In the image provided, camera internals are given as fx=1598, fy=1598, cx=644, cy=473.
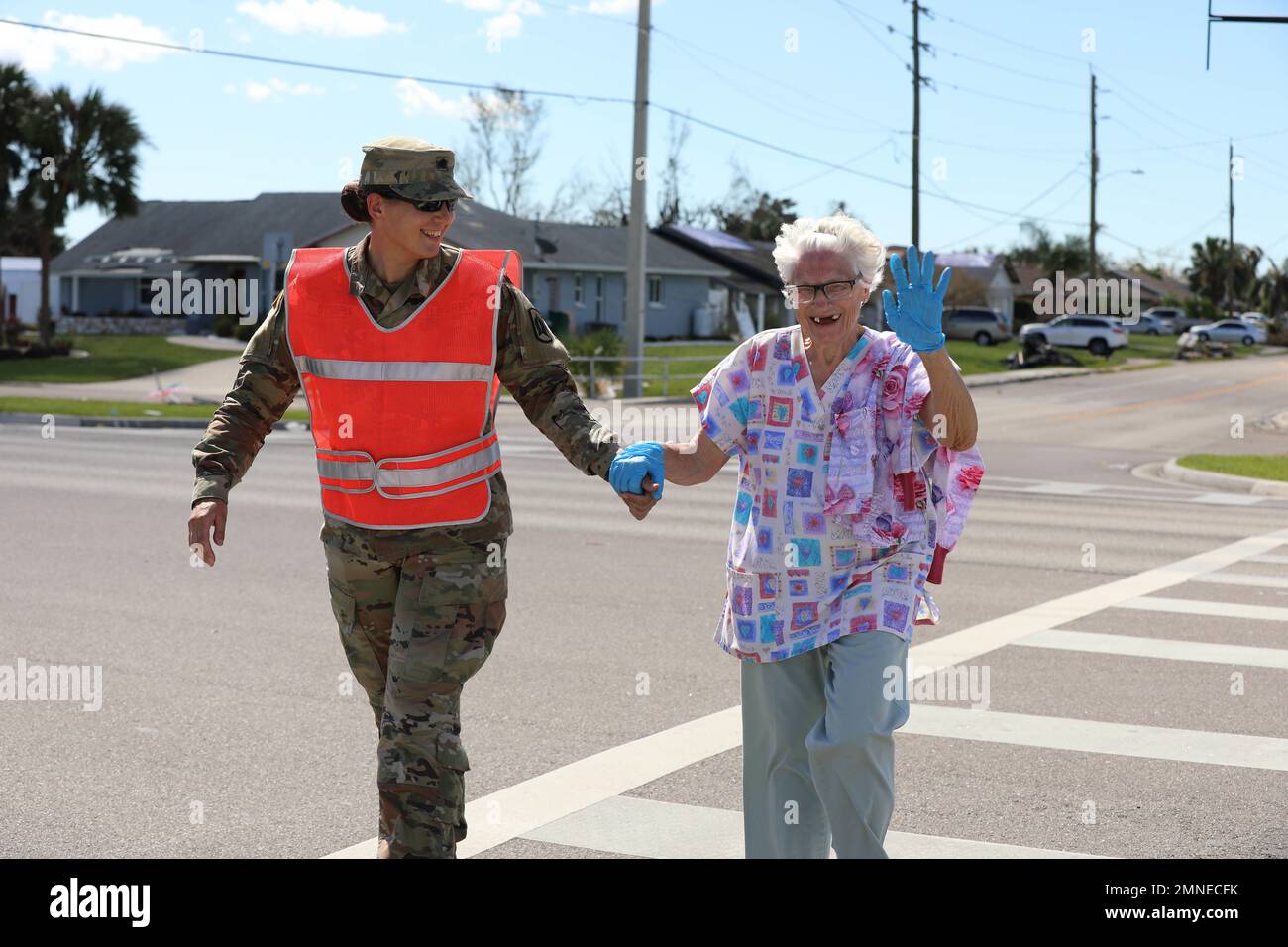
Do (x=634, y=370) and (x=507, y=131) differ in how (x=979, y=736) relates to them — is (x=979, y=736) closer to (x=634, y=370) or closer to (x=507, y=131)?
(x=634, y=370)

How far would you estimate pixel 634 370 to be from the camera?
1224 inches

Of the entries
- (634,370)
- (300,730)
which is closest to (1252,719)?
(300,730)

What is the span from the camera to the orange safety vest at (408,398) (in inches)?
163

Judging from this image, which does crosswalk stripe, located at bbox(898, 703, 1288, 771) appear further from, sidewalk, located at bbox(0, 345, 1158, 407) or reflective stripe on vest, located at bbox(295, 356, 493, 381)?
sidewalk, located at bbox(0, 345, 1158, 407)

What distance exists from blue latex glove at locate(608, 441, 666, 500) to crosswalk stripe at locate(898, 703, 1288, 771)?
2.73 metres

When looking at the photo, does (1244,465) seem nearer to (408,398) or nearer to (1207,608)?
(1207,608)

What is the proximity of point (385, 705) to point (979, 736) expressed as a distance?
121 inches

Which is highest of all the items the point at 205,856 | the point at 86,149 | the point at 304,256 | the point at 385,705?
the point at 86,149

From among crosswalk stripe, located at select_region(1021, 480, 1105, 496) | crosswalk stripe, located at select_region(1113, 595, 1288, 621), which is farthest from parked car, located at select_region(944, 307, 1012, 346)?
crosswalk stripe, located at select_region(1113, 595, 1288, 621)

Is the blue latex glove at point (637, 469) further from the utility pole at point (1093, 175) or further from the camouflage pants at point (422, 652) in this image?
the utility pole at point (1093, 175)

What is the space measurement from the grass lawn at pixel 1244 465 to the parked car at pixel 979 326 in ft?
155

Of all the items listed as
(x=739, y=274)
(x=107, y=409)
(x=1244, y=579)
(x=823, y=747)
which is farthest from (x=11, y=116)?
(x=823, y=747)

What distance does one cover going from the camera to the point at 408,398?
4160mm

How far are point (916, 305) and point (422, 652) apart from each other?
→ 1.54 metres
